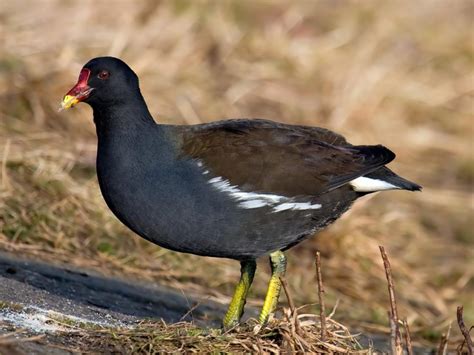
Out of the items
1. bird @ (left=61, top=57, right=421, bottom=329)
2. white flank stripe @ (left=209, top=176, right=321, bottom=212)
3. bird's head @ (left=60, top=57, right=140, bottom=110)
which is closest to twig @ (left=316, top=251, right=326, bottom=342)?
bird @ (left=61, top=57, right=421, bottom=329)

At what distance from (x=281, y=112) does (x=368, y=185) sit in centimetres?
516

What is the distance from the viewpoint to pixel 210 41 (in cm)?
1107

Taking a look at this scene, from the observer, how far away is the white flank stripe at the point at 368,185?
538cm

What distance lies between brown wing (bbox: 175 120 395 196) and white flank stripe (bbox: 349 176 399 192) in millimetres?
74

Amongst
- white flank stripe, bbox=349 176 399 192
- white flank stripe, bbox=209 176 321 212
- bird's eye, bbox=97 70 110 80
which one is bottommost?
white flank stripe, bbox=209 176 321 212

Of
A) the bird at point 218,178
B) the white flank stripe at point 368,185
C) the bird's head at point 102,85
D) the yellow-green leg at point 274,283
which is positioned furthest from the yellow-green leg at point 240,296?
the bird's head at point 102,85

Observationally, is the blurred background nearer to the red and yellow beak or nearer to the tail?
the red and yellow beak

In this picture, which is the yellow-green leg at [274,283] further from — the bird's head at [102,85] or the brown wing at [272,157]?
the bird's head at [102,85]

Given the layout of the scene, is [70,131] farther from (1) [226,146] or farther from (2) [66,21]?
(1) [226,146]

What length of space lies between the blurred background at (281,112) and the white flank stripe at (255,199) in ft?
5.59

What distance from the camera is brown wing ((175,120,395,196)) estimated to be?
504 centimetres

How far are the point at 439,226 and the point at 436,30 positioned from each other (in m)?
4.65

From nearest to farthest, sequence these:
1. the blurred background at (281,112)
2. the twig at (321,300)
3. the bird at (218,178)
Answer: the twig at (321,300) < the bird at (218,178) < the blurred background at (281,112)

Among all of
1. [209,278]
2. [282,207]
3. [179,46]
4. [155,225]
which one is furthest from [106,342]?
[179,46]
